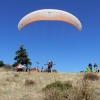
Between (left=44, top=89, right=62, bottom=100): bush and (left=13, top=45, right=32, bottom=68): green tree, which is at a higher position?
(left=13, top=45, right=32, bottom=68): green tree

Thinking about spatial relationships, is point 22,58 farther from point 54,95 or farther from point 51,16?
point 54,95

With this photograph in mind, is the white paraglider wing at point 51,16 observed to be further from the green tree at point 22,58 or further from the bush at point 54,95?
the green tree at point 22,58

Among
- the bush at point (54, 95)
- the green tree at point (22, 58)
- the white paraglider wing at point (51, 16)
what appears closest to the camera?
the bush at point (54, 95)

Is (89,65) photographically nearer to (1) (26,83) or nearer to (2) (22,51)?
(1) (26,83)

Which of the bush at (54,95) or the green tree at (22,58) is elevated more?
the green tree at (22,58)

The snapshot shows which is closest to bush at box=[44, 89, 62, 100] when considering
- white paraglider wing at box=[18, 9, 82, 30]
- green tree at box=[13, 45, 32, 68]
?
white paraglider wing at box=[18, 9, 82, 30]

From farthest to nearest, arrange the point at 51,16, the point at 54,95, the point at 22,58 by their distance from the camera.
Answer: the point at 22,58 < the point at 51,16 < the point at 54,95

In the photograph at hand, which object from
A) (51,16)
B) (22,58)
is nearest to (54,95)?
(51,16)

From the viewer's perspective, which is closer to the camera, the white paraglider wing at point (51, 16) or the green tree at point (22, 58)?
the white paraglider wing at point (51, 16)

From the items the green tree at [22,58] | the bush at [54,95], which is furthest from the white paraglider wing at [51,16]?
the green tree at [22,58]

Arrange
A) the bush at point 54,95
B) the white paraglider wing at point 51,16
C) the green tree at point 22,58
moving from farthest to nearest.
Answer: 1. the green tree at point 22,58
2. the white paraglider wing at point 51,16
3. the bush at point 54,95

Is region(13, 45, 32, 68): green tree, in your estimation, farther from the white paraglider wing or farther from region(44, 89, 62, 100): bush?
region(44, 89, 62, 100): bush

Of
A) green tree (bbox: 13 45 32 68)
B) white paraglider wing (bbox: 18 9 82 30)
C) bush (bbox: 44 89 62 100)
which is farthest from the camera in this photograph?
green tree (bbox: 13 45 32 68)

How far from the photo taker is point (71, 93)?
553 inches
